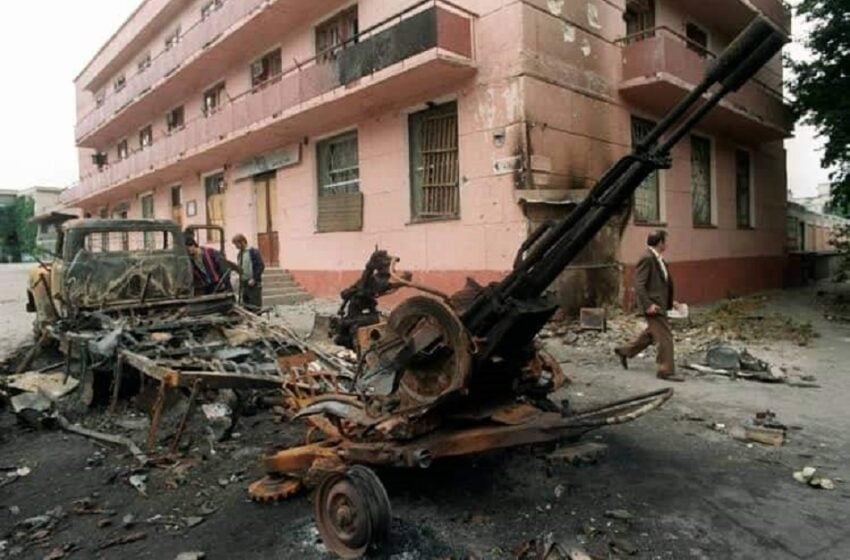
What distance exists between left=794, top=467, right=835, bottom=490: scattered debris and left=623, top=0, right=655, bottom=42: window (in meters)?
10.6

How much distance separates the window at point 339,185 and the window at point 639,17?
6.36 metres

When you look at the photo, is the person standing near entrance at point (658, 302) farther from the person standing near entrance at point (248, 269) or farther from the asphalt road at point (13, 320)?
the asphalt road at point (13, 320)

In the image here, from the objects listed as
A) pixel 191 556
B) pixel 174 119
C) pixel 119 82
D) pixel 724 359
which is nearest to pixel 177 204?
pixel 174 119

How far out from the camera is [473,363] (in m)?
3.08

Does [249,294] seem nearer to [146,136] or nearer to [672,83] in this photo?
[672,83]

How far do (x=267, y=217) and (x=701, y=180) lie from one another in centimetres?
1142

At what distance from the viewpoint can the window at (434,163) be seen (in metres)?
10.9

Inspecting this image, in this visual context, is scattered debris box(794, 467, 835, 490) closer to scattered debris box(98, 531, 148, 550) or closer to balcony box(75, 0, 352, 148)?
scattered debris box(98, 531, 148, 550)

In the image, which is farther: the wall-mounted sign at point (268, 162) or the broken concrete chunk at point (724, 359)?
the wall-mounted sign at point (268, 162)

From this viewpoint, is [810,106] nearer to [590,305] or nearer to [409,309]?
[590,305]

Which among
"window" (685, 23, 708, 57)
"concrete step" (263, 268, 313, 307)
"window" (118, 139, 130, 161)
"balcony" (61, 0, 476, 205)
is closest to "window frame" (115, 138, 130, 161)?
"window" (118, 139, 130, 161)

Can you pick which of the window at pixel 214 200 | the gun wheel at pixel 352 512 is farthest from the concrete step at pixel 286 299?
the gun wheel at pixel 352 512

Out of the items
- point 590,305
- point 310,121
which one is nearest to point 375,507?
point 590,305

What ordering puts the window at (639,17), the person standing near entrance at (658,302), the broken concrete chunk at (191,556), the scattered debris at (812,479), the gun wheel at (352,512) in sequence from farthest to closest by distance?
the window at (639,17)
the person standing near entrance at (658,302)
the scattered debris at (812,479)
the broken concrete chunk at (191,556)
the gun wheel at (352,512)
